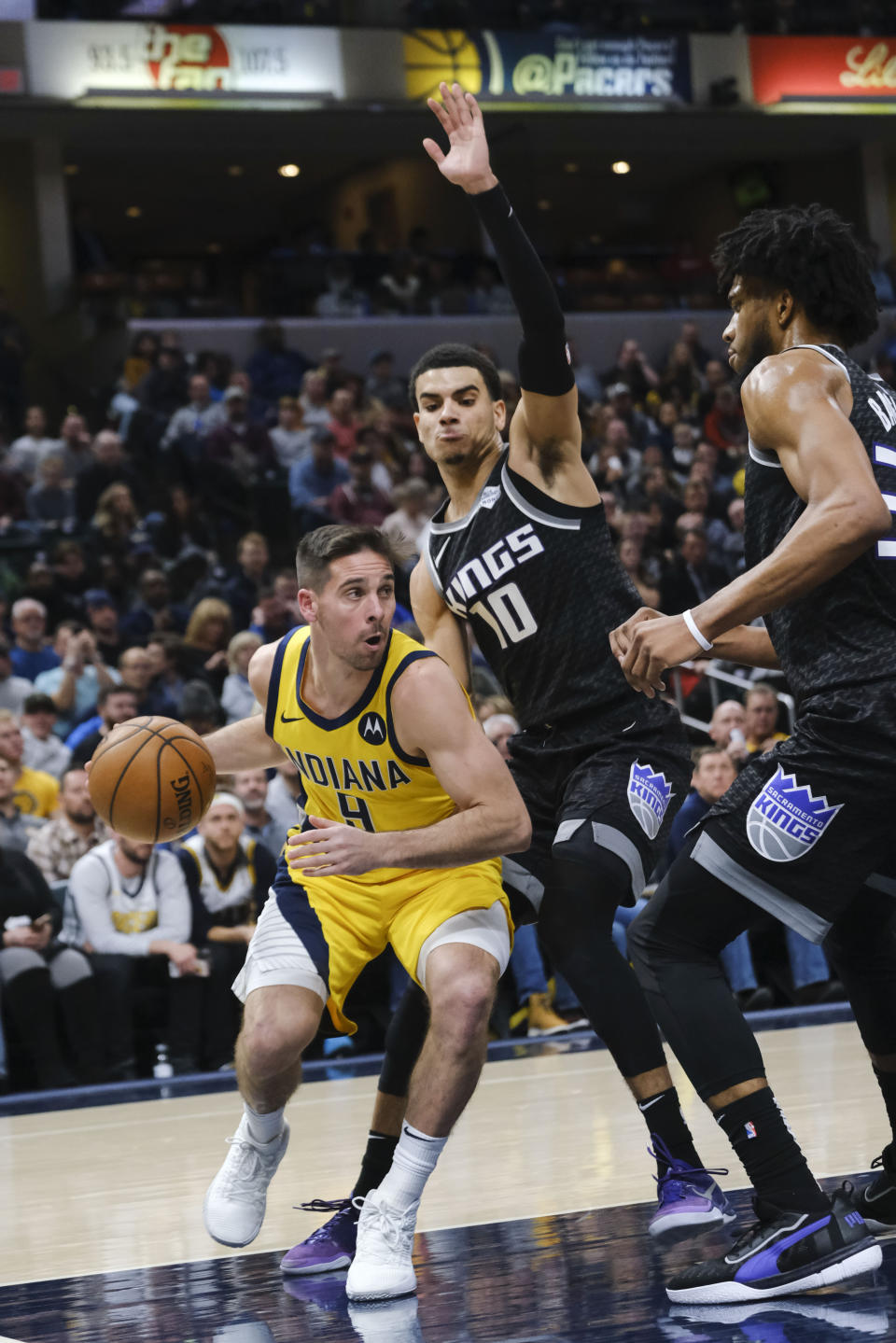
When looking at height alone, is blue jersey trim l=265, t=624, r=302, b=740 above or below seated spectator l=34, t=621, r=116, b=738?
below

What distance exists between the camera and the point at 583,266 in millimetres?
21844

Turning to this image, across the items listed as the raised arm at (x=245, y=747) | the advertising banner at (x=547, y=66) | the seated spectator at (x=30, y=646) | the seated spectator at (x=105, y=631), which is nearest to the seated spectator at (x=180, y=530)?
the seated spectator at (x=105, y=631)

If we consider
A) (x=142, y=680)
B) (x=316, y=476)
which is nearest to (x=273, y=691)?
(x=142, y=680)

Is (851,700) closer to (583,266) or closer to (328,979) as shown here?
(328,979)

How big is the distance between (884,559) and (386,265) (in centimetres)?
1705

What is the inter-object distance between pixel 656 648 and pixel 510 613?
104 centimetres

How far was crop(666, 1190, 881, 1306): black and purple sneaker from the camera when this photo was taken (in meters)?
2.98

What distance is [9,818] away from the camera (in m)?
7.39

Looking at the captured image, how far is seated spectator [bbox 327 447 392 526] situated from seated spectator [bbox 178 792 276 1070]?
4.93 metres

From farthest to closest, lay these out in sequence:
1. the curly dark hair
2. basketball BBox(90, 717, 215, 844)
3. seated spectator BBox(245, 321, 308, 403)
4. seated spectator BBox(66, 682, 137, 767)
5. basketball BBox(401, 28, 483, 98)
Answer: basketball BBox(401, 28, 483, 98) < seated spectator BBox(245, 321, 308, 403) < seated spectator BBox(66, 682, 137, 767) < basketball BBox(90, 717, 215, 844) < the curly dark hair

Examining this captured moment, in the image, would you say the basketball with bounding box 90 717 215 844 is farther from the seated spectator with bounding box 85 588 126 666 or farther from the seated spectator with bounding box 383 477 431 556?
the seated spectator with bounding box 383 477 431 556

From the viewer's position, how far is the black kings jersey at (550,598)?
393 centimetres

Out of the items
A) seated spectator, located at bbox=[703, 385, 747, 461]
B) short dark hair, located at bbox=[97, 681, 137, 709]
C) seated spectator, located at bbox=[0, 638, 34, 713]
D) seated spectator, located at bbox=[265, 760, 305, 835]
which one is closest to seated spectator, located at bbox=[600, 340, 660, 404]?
seated spectator, located at bbox=[703, 385, 747, 461]

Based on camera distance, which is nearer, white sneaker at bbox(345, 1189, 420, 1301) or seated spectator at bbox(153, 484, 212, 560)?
white sneaker at bbox(345, 1189, 420, 1301)
